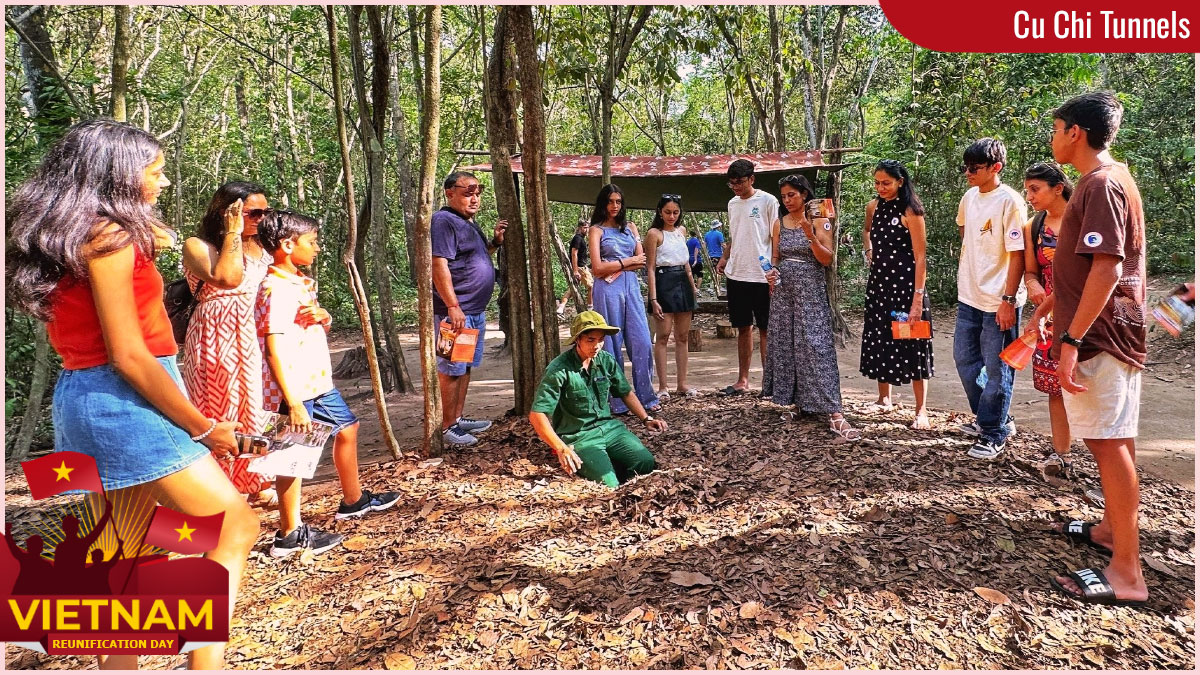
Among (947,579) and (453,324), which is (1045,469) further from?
(453,324)

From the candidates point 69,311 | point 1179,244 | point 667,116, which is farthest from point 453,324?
point 667,116

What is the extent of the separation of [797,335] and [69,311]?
3506mm

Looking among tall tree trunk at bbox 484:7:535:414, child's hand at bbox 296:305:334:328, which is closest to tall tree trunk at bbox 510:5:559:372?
tall tree trunk at bbox 484:7:535:414

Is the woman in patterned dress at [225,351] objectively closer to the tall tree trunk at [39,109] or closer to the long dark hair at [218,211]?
the long dark hair at [218,211]

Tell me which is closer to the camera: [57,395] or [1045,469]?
[57,395]

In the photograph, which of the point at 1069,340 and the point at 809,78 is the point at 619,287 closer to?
the point at 1069,340

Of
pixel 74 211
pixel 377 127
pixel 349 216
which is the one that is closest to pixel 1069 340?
pixel 74 211

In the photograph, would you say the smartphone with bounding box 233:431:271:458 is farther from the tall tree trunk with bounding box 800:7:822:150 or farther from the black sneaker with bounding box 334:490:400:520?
the tall tree trunk with bounding box 800:7:822:150

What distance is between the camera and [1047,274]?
3213 millimetres

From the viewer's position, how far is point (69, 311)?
1553 mm

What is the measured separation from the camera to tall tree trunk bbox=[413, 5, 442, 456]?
338 cm

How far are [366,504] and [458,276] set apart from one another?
4.76 feet

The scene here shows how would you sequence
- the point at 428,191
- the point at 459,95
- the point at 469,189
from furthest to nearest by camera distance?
the point at 459,95, the point at 469,189, the point at 428,191

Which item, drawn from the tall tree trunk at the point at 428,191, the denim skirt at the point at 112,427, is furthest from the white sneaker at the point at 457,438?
the denim skirt at the point at 112,427
